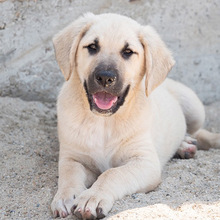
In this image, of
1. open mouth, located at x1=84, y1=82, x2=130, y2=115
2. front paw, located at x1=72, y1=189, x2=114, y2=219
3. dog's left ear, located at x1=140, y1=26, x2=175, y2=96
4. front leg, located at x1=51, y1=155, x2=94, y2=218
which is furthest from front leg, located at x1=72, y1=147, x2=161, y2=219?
dog's left ear, located at x1=140, y1=26, x2=175, y2=96

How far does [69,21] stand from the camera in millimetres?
6230

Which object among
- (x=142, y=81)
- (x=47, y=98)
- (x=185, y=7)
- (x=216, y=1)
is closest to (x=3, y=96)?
(x=47, y=98)

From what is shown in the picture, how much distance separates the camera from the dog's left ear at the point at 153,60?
450cm

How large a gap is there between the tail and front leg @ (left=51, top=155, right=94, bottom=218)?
1981mm

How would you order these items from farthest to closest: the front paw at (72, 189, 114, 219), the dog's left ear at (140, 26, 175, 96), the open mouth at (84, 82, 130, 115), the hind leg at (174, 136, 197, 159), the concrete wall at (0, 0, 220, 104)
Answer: the concrete wall at (0, 0, 220, 104)
the hind leg at (174, 136, 197, 159)
the dog's left ear at (140, 26, 175, 96)
the open mouth at (84, 82, 130, 115)
the front paw at (72, 189, 114, 219)

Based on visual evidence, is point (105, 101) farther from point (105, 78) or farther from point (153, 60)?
point (153, 60)

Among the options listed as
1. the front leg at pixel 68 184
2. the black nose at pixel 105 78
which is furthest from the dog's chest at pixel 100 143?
the black nose at pixel 105 78

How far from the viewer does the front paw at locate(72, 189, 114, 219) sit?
3705mm

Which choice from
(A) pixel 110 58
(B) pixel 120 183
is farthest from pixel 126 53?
(B) pixel 120 183

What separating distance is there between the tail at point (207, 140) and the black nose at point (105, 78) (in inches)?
91.3

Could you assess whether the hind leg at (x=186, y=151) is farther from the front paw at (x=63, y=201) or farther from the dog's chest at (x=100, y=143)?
the front paw at (x=63, y=201)

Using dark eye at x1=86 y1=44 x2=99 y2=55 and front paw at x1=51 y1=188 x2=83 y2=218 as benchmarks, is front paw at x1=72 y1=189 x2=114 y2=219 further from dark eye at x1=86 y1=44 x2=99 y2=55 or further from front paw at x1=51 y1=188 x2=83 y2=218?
dark eye at x1=86 y1=44 x2=99 y2=55

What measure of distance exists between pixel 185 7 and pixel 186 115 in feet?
4.77

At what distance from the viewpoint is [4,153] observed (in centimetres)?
509
